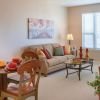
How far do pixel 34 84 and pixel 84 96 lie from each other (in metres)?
1.42

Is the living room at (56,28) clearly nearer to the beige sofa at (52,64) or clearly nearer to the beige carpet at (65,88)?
the beige carpet at (65,88)

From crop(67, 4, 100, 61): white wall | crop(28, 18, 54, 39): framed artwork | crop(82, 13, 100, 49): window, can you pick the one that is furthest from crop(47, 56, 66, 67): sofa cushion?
crop(82, 13, 100, 49): window

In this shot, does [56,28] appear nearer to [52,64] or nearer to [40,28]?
[40,28]

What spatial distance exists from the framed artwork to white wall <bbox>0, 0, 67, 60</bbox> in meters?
0.15

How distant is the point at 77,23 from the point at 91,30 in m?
0.75

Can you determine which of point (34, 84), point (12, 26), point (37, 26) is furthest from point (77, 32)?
point (34, 84)

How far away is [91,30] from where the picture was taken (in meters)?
8.20

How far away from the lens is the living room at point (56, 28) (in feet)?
13.9

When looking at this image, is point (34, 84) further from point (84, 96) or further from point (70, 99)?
point (84, 96)

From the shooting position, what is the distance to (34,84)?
2.82m

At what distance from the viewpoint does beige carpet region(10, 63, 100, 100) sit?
12.2 ft

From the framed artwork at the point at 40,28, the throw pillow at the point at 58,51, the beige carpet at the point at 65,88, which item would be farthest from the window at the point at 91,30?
the beige carpet at the point at 65,88

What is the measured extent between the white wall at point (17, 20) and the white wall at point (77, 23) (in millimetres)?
1463

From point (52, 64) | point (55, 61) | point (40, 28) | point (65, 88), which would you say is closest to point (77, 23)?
point (40, 28)
